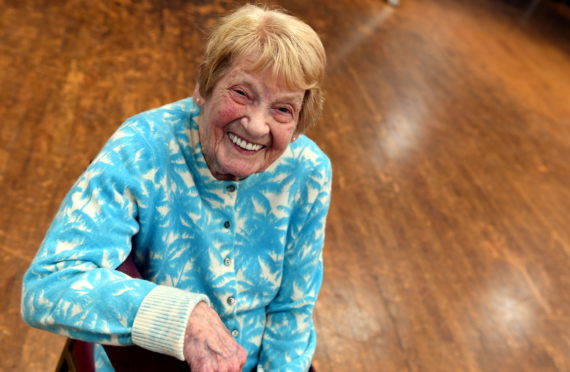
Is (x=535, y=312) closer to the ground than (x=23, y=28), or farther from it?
farther from it

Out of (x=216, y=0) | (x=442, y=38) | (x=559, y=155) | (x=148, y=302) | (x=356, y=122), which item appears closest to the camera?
(x=148, y=302)

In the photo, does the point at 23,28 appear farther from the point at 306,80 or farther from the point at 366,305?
the point at 306,80

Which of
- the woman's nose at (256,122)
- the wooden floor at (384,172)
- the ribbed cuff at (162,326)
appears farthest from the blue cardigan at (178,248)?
the wooden floor at (384,172)

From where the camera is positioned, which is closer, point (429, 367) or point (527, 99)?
point (429, 367)

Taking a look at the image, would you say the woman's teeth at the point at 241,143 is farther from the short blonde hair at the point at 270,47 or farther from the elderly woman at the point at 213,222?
the short blonde hair at the point at 270,47

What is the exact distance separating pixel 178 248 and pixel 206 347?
1.06ft

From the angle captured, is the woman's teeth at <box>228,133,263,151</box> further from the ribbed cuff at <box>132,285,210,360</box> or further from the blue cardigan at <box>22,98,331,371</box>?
the ribbed cuff at <box>132,285,210,360</box>

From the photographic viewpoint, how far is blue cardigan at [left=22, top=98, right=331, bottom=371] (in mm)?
995

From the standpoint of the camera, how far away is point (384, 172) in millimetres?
3574

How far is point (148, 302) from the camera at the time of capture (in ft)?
3.24

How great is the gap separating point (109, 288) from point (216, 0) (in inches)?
175

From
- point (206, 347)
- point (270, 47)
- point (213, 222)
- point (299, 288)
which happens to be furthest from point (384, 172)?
point (206, 347)

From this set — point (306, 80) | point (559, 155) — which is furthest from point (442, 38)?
point (306, 80)

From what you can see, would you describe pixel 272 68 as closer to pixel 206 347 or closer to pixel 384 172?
pixel 206 347
